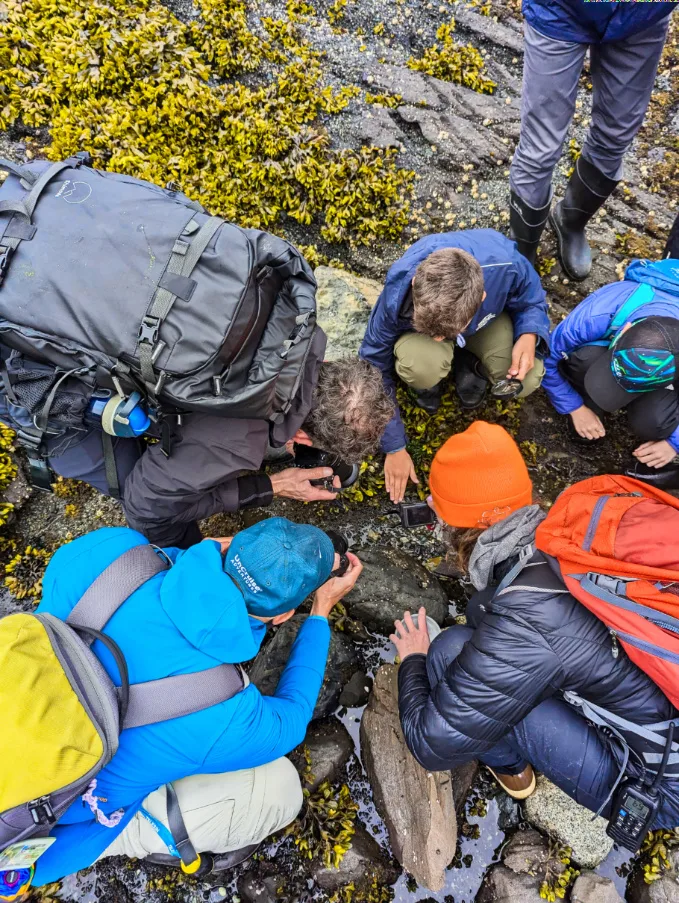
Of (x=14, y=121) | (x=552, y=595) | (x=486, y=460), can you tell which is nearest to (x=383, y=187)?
(x=486, y=460)

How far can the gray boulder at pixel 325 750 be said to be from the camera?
4598 mm

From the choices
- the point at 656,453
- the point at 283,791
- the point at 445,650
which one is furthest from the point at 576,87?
the point at 283,791

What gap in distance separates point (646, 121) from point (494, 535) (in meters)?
6.28

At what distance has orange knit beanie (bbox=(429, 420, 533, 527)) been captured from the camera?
3824 millimetres

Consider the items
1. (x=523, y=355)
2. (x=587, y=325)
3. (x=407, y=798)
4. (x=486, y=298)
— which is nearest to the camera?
(x=486, y=298)

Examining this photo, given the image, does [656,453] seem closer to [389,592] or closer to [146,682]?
[389,592]

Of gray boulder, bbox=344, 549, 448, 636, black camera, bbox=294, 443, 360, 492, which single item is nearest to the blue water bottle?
black camera, bbox=294, 443, 360, 492

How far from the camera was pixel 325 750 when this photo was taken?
4691 mm

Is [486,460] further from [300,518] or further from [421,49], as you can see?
[421,49]

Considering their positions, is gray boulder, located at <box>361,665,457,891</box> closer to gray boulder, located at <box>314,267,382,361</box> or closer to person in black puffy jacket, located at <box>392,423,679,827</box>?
person in black puffy jacket, located at <box>392,423,679,827</box>

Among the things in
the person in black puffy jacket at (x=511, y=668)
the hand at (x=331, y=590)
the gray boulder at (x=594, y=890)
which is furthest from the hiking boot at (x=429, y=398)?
the gray boulder at (x=594, y=890)

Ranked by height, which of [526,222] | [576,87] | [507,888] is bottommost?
[507,888]

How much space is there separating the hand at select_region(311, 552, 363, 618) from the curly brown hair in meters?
1.07

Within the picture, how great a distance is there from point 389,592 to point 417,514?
0.84 meters
